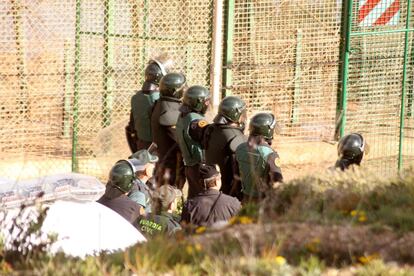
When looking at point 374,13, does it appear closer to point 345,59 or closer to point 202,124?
point 345,59

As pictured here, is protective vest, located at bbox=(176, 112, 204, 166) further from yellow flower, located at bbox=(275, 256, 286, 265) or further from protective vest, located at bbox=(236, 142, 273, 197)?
yellow flower, located at bbox=(275, 256, 286, 265)

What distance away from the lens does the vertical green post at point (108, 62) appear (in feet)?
46.1

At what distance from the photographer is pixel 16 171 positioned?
1380 centimetres

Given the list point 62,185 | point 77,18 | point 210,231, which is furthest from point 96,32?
point 210,231

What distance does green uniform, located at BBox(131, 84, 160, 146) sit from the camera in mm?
12508

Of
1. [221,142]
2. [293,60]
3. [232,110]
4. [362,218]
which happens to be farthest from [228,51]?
[362,218]

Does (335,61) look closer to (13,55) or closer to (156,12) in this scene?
(156,12)

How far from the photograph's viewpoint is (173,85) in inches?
468

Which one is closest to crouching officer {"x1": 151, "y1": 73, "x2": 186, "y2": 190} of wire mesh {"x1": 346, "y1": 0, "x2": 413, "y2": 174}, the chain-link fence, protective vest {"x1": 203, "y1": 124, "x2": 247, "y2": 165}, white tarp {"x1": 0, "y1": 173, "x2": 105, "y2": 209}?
protective vest {"x1": 203, "y1": 124, "x2": 247, "y2": 165}

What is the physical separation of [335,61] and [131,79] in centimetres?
281

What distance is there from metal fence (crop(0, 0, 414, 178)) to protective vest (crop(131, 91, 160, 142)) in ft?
4.74

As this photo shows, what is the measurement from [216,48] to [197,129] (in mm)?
3227

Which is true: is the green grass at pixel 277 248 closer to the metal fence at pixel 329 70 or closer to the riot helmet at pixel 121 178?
the riot helmet at pixel 121 178

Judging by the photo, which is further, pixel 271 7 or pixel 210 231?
pixel 271 7
